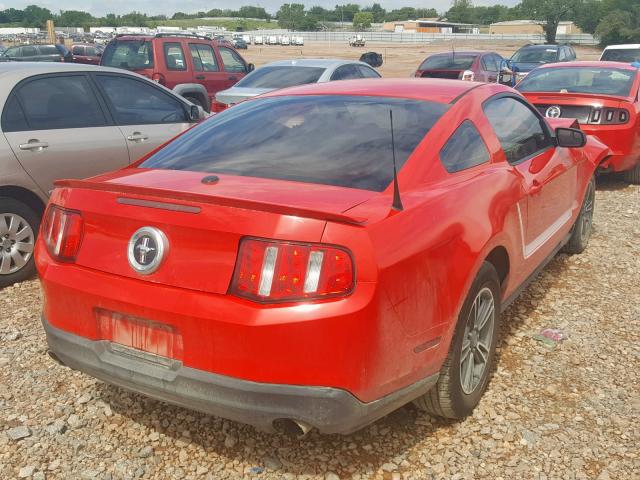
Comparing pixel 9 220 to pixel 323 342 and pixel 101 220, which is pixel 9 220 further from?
pixel 323 342

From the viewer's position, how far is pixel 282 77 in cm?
991

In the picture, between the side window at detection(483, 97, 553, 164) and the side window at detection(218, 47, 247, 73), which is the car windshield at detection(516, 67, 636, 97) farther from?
the side window at detection(218, 47, 247, 73)

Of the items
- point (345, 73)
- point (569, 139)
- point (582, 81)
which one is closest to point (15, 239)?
point (569, 139)

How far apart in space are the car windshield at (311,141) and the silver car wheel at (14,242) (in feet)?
7.09

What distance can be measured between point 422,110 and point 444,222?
839 mm

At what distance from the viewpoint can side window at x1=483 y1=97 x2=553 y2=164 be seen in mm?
3750

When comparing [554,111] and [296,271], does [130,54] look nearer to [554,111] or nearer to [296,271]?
[554,111]

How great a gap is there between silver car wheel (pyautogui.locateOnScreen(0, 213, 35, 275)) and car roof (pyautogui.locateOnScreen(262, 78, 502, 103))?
2.41 m

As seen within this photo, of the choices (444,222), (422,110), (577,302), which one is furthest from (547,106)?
(444,222)


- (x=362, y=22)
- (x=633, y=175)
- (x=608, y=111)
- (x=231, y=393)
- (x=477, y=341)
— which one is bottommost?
(x=633, y=175)

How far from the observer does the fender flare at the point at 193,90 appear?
10720 mm

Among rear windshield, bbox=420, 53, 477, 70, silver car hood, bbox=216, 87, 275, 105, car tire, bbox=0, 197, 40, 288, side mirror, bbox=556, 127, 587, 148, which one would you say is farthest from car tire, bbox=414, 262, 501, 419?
rear windshield, bbox=420, 53, 477, 70

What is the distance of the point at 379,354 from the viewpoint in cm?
238

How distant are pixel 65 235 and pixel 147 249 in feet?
1.56
